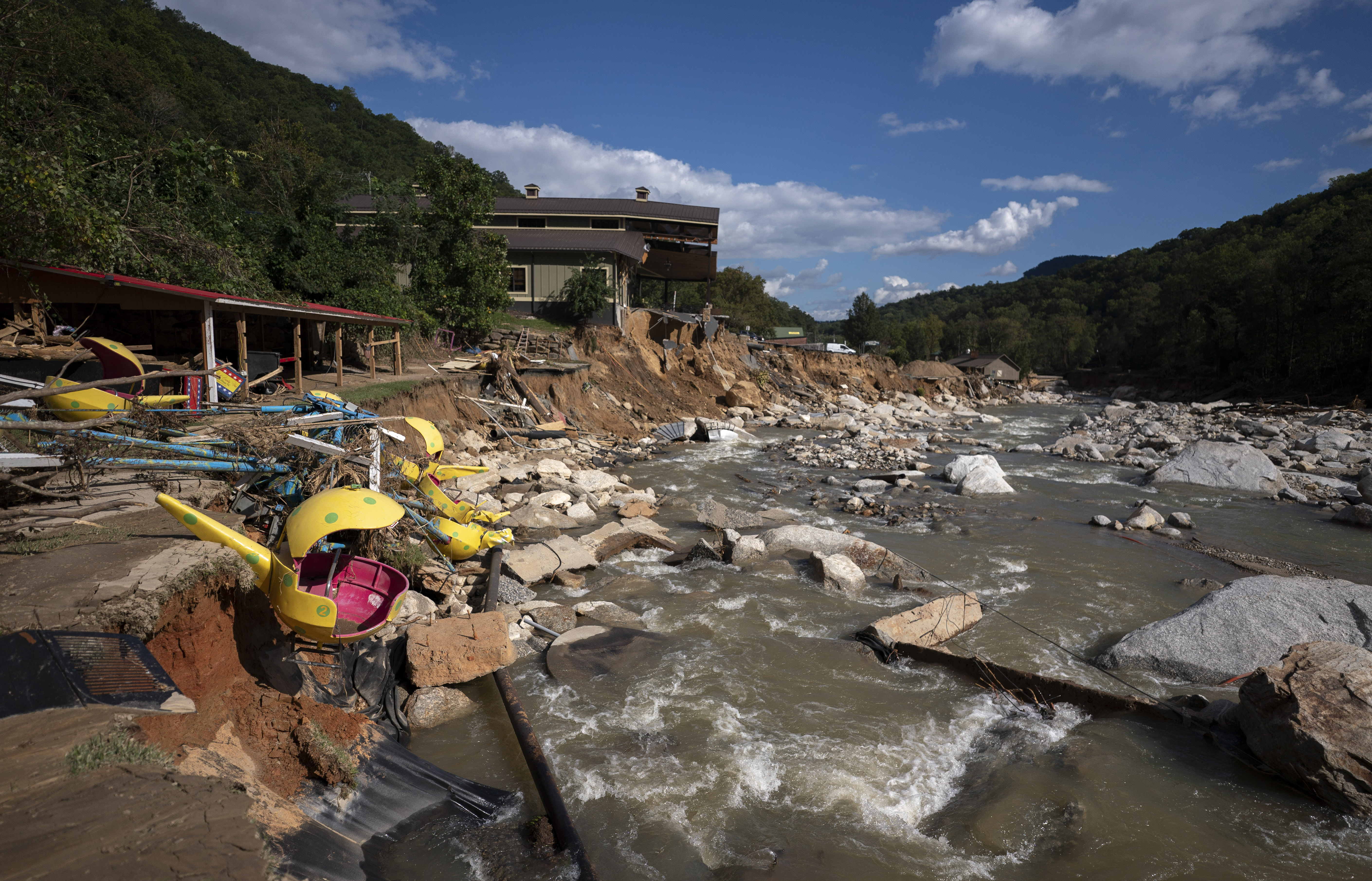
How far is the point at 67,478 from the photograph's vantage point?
6316 mm

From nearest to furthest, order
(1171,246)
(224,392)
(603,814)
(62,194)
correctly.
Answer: (603,814) < (62,194) < (224,392) < (1171,246)

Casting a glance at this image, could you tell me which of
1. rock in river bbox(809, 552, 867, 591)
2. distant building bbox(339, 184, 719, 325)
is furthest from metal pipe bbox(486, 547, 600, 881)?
distant building bbox(339, 184, 719, 325)

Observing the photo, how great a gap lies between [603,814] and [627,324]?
2686 centimetres

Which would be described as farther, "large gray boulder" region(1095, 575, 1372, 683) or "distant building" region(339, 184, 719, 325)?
"distant building" region(339, 184, 719, 325)

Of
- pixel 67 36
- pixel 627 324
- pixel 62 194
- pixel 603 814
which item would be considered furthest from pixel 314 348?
pixel 603 814

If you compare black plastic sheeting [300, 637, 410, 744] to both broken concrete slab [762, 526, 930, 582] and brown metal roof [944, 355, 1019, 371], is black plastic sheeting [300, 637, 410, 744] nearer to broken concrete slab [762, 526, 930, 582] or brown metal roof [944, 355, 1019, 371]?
broken concrete slab [762, 526, 930, 582]

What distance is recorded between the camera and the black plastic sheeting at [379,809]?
3.28 m

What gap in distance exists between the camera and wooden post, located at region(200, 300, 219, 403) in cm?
974

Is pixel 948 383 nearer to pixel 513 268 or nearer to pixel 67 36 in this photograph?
pixel 513 268

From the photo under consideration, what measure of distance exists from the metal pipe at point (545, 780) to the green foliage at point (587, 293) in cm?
2340

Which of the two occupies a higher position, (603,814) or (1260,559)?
(1260,559)

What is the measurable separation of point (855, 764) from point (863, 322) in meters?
65.6

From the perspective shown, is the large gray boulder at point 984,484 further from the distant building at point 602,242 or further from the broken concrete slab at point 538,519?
the distant building at point 602,242

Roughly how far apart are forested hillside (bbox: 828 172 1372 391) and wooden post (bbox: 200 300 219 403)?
49.2 meters
